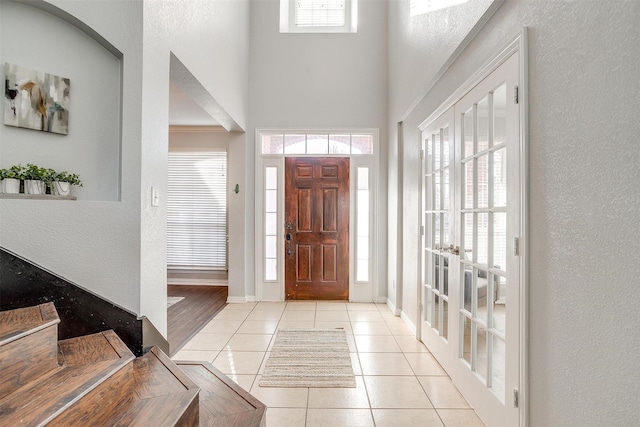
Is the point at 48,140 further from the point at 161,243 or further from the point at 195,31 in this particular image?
the point at 195,31

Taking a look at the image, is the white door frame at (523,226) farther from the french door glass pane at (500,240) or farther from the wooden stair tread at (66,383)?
the wooden stair tread at (66,383)

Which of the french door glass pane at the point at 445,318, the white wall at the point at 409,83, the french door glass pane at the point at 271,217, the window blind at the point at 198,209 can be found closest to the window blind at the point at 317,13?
the white wall at the point at 409,83

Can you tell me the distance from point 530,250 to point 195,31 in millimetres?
2895

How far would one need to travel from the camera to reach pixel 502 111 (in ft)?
6.21

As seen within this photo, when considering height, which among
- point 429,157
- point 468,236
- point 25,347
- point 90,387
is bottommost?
point 90,387

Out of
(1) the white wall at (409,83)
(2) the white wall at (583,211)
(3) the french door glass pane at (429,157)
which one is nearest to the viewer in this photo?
(2) the white wall at (583,211)

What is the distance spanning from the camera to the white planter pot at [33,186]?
5.95ft

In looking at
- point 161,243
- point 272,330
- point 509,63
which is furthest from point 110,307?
point 509,63

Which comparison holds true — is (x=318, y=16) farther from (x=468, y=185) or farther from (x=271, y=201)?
(x=468, y=185)

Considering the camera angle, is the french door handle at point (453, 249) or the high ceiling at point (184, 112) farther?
the high ceiling at point (184, 112)

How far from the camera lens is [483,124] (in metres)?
2.12

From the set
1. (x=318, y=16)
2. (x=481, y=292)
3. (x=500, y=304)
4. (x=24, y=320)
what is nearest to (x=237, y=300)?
(x=24, y=320)

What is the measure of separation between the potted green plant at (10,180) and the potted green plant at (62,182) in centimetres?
14

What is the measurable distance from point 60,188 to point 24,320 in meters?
0.74
